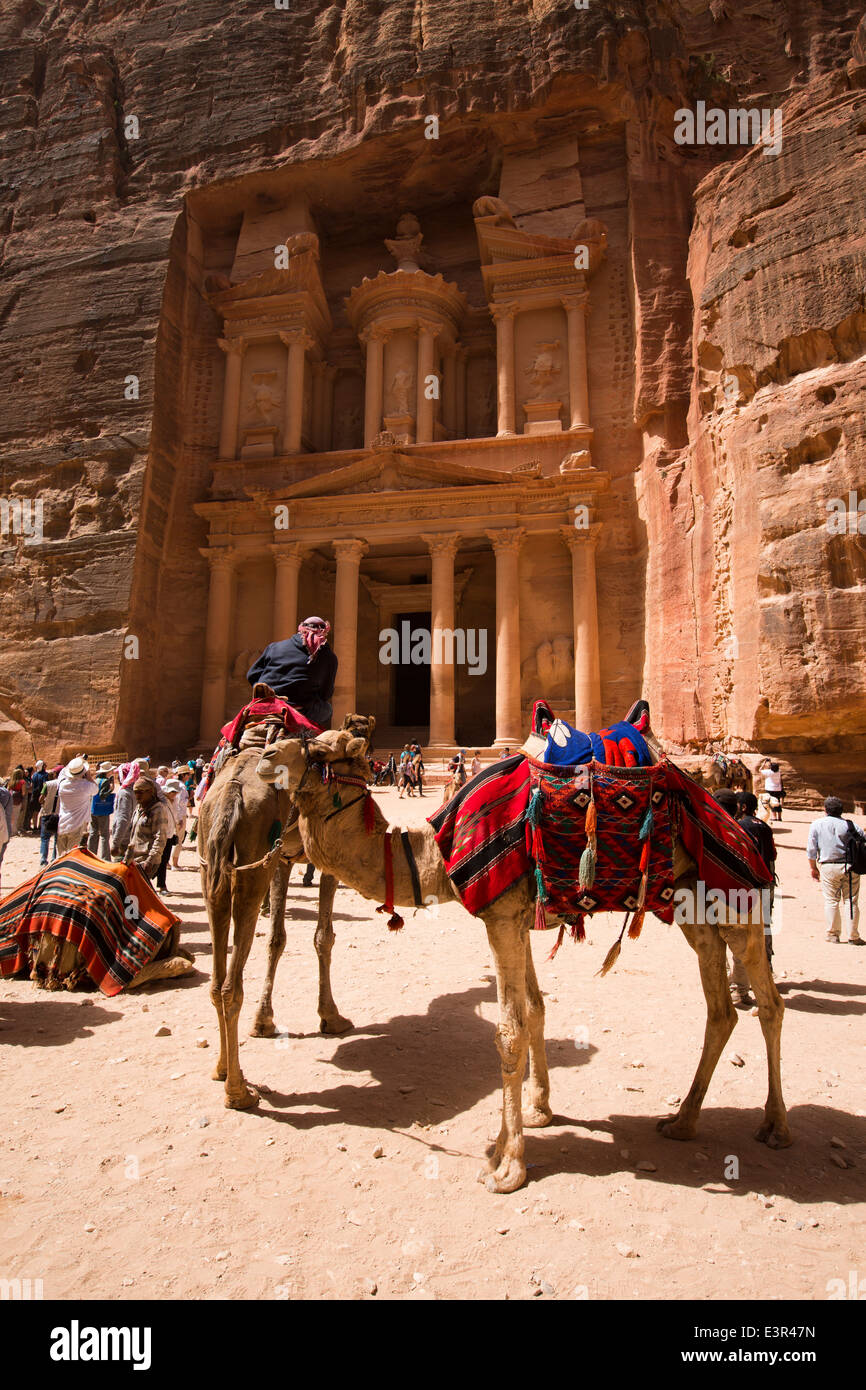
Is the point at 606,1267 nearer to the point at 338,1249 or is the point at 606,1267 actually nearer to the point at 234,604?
the point at 338,1249

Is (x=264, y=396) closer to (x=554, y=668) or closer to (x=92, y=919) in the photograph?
(x=554, y=668)

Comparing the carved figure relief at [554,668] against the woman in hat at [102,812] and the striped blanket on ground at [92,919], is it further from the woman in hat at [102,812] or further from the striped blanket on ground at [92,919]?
the striped blanket on ground at [92,919]

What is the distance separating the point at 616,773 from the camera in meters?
3.75

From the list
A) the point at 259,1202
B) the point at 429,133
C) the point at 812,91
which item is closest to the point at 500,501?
the point at 812,91

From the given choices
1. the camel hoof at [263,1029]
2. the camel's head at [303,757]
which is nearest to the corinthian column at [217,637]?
the camel hoof at [263,1029]

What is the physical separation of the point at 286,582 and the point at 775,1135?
23442mm

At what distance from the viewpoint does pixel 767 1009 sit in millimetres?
3898

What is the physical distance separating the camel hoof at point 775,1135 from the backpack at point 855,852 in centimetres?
425

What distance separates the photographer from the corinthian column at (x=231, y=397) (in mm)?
27312

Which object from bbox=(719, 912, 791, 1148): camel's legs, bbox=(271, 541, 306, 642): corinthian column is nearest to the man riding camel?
bbox=(719, 912, 791, 1148): camel's legs

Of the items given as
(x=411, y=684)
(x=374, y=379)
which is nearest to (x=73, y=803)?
(x=411, y=684)

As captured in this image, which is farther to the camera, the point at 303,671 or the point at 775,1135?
the point at 303,671
